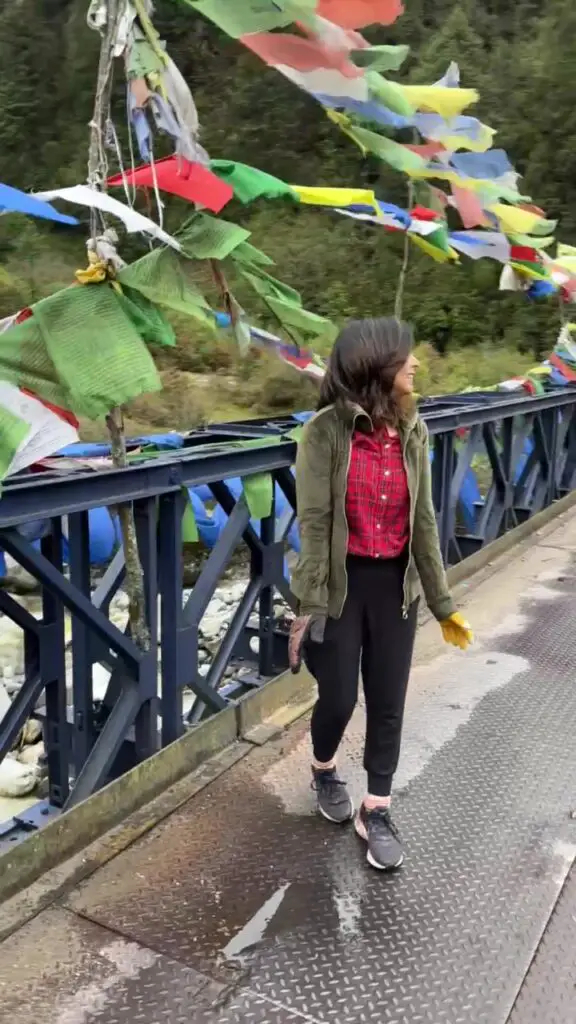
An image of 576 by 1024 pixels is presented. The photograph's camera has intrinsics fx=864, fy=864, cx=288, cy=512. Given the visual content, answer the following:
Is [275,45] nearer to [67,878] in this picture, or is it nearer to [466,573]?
[67,878]

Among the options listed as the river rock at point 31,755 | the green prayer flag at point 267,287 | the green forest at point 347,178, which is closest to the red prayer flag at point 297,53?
the green prayer flag at point 267,287

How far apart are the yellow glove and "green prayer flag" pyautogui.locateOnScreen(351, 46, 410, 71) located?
6.99 ft

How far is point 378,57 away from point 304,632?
7.54ft

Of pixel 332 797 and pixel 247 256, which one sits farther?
Result: pixel 247 256

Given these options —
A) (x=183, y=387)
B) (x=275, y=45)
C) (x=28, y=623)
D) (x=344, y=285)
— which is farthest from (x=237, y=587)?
(x=344, y=285)

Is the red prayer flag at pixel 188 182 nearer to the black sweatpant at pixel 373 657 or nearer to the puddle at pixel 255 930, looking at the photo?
the black sweatpant at pixel 373 657

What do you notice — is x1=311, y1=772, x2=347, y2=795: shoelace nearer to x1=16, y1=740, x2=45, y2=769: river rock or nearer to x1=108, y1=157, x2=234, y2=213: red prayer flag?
x1=108, y1=157, x2=234, y2=213: red prayer flag

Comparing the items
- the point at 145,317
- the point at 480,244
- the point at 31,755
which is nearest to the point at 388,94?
the point at 145,317

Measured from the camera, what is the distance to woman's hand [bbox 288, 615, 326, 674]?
2.42 m

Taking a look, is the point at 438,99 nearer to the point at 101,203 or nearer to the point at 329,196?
the point at 329,196

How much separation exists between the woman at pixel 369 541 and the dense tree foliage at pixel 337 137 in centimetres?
1137

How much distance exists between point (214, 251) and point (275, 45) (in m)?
0.74

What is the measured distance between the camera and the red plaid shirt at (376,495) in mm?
2377

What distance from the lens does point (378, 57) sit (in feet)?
11.0
